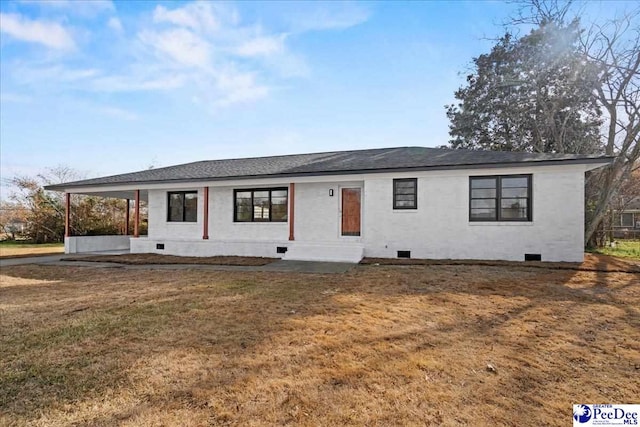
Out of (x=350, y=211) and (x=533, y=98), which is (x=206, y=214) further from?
(x=533, y=98)

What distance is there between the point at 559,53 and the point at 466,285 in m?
16.8

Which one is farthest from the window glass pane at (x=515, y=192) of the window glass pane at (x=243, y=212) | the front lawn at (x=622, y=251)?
the window glass pane at (x=243, y=212)

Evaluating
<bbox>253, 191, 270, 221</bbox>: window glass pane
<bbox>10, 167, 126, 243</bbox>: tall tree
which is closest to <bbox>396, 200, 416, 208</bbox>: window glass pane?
<bbox>253, 191, 270, 221</bbox>: window glass pane

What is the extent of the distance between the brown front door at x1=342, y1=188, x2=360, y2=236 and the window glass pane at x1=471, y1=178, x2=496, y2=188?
3.93 metres

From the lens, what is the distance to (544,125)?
18734mm

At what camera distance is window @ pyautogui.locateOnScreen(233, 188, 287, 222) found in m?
13.0

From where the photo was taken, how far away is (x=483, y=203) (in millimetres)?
10461

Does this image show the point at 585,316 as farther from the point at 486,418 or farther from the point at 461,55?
the point at 461,55

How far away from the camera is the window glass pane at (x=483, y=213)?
10.4 metres

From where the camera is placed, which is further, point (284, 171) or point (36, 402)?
point (284, 171)

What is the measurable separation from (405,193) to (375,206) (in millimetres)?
1097

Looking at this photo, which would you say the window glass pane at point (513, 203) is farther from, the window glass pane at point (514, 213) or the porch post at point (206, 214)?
the porch post at point (206, 214)

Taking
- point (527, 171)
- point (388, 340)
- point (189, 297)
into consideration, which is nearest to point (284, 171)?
point (189, 297)

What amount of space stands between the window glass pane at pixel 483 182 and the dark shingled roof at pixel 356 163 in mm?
595
